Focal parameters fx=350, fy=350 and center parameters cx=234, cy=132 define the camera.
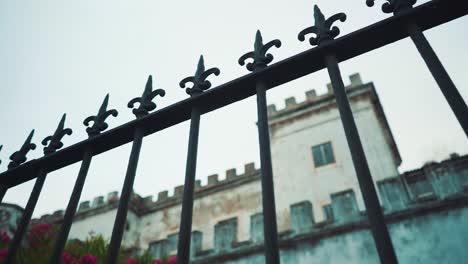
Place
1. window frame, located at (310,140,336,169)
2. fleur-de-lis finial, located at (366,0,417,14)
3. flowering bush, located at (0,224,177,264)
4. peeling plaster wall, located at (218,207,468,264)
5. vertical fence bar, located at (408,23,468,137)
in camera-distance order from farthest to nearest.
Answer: window frame, located at (310,140,336,169) → peeling plaster wall, located at (218,207,468,264) → flowering bush, located at (0,224,177,264) → fleur-de-lis finial, located at (366,0,417,14) → vertical fence bar, located at (408,23,468,137)

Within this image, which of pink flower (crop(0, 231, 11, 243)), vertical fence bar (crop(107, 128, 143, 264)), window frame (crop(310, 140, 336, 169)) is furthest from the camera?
window frame (crop(310, 140, 336, 169))

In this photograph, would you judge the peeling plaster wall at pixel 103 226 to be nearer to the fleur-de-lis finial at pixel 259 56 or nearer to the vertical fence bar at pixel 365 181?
the fleur-de-lis finial at pixel 259 56

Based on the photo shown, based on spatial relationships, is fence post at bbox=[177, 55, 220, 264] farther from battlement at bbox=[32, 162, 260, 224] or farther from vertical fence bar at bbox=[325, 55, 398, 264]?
battlement at bbox=[32, 162, 260, 224]

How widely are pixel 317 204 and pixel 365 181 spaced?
1458cm

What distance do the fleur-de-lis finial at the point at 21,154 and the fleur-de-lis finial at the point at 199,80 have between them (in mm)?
1152

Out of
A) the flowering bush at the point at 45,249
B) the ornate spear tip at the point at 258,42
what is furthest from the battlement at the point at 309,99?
the ornate spear tip at the point at 258,42

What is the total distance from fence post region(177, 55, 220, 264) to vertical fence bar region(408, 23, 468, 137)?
40.0 inches

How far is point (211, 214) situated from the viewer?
19.8m

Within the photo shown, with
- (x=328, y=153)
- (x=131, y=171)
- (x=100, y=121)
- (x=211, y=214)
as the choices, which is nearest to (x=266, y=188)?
(x=131, y=171)

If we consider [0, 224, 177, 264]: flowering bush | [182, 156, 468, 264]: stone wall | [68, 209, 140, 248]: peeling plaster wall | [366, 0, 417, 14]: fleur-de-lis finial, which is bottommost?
[366, 0, 417, 14]: fleur-de-lis finial

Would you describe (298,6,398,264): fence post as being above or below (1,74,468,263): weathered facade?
below

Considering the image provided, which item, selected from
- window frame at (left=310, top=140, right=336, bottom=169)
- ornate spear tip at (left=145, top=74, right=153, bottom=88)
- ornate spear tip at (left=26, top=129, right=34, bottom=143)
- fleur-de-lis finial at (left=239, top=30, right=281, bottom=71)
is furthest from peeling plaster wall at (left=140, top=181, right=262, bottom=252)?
fleur-de-lis finial at (left=239, top=30, right=281, bottom=71)

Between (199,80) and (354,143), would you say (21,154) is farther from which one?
(354,143)

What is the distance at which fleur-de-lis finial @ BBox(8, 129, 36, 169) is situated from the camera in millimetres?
2295
